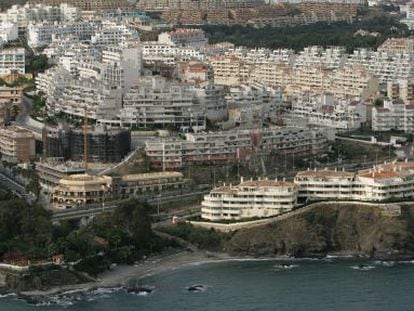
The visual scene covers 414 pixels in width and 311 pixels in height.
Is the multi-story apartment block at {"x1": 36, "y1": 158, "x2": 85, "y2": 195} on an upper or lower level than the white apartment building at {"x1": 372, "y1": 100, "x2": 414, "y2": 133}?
lower

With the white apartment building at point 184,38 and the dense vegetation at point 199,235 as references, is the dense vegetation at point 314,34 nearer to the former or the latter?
the white apartment building at point 184,38

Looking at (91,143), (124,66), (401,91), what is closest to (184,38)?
(124,66)

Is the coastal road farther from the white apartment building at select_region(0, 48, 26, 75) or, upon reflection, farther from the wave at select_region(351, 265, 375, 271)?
the white apartment building at select_region(0, 48, 26, 75)

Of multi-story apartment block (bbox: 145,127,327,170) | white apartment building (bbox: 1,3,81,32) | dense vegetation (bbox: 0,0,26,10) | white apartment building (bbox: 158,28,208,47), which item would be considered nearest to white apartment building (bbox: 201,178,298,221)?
multi-story apartment block (bbox: 145,127,327,170)

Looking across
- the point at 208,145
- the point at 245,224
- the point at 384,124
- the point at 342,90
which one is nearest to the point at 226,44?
the point at 342,90

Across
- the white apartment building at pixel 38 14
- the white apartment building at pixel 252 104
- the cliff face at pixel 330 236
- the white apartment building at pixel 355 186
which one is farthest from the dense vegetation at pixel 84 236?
the white apartment building at pixel 38 14

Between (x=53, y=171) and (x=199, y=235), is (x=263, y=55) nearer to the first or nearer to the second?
(x=53, y=171)
